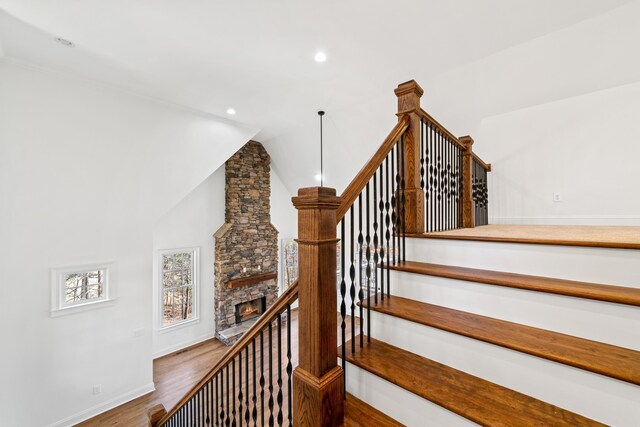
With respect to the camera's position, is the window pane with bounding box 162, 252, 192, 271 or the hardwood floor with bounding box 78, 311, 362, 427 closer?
the hardwood floor with bounding box 78, 311, 362, 427

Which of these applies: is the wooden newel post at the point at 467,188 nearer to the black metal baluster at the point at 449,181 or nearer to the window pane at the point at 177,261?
the black metal baluster at the point at 449,181

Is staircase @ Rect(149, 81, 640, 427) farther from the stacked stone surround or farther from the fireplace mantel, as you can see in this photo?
the stacked stone surround

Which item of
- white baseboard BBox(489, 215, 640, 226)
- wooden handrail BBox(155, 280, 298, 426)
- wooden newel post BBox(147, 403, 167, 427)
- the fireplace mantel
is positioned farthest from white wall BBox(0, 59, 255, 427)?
white baseboard BBox(489, 215, 640, 226)

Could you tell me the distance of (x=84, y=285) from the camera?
408 centimetres

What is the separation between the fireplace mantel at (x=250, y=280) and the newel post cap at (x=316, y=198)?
6.00 metres

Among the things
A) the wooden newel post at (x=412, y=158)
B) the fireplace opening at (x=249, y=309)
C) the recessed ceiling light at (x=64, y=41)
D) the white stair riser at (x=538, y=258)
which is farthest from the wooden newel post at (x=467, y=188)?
the fireplace opening at (x=249, y=309)

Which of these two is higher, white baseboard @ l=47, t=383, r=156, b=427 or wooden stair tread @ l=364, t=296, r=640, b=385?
wooden stair tread @ l=364, t=296, r=640, b=385

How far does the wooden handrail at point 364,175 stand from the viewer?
1272mm

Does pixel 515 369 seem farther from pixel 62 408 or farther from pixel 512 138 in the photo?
pixel 62 408

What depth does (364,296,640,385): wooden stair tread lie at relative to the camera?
0.97 m

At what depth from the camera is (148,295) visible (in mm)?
4617

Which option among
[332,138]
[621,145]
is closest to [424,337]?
[621,145]

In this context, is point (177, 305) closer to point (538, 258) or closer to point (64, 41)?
point (64, 41)

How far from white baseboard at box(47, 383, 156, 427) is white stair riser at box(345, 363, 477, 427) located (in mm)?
4850
